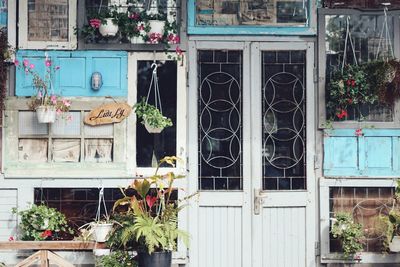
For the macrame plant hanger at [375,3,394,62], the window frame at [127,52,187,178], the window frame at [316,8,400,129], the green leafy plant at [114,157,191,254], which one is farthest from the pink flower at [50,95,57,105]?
the macrame plant hanger at [375,3,394,62]

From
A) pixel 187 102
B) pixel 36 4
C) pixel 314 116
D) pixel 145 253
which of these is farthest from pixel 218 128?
pixel 36 4

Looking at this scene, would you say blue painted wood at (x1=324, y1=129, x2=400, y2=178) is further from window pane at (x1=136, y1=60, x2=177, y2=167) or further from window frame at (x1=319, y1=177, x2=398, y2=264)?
window pane at (x1=136, y1=60, x2=177, y2=167)

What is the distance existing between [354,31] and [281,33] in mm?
887

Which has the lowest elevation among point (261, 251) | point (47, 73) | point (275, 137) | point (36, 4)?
point (261, 251)

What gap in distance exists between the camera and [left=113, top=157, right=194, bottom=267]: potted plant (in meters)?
8.03

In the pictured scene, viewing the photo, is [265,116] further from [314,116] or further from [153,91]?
[153,91]

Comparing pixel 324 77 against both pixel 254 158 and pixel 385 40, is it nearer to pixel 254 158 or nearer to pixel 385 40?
pixel 385 40

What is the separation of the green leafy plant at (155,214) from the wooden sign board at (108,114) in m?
0.73

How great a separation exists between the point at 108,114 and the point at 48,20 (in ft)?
4.28

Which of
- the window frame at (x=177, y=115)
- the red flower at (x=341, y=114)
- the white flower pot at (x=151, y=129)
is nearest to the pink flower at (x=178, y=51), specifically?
the window frame at (x=177, y=115)

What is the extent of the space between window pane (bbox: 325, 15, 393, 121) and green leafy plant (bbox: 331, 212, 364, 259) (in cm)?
122

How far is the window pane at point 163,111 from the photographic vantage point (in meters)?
8.94

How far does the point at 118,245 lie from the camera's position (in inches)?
328

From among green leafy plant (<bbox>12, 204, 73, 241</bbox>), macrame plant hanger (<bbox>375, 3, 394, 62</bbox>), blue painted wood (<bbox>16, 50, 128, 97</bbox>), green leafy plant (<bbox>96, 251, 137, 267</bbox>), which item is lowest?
green leafy plant (<bbox>96, 251, 137, 267</bbox>)
